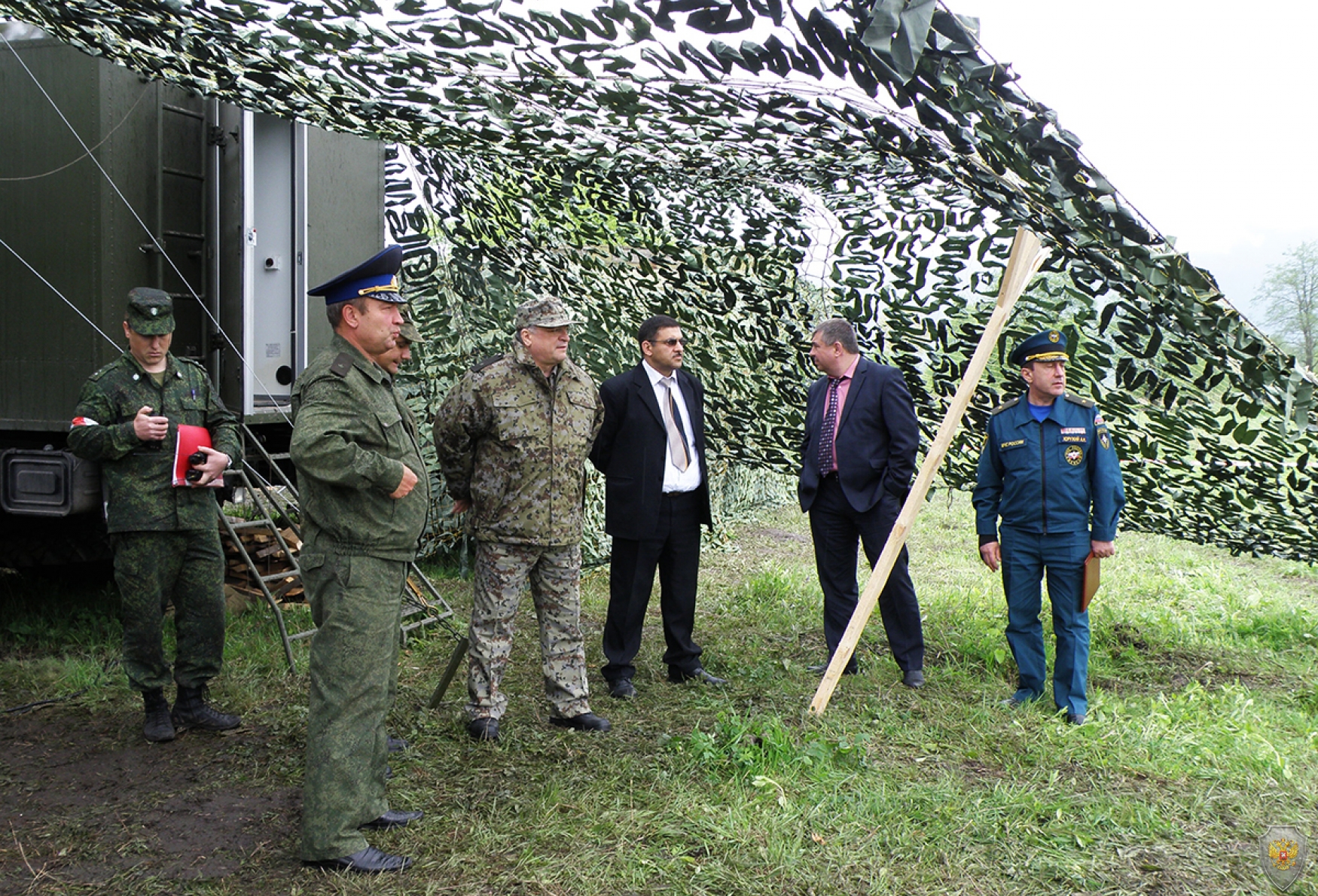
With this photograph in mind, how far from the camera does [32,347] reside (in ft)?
15.4

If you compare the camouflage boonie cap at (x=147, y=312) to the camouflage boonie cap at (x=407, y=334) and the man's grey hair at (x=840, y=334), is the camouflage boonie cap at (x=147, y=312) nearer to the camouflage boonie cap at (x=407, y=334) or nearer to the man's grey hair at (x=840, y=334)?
the camouflage boonie cap at (x=407, y=334)

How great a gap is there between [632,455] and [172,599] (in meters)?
2.00

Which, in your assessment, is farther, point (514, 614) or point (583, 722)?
point (583, 722)

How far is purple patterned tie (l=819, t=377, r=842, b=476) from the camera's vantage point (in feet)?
15.4

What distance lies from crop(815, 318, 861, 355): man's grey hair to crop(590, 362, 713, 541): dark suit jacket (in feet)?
2.70

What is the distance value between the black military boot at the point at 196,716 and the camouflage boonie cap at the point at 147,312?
142cm

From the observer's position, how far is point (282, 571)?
5602 mm

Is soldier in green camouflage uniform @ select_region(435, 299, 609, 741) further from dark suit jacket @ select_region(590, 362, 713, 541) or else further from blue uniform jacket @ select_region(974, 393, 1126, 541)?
blue uniform jacket @ select_region(974, 393, 1126, 541)

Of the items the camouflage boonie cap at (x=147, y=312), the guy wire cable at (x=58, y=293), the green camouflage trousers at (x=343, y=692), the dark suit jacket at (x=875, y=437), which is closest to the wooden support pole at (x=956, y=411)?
the dark suit jacket at (x=875, y=437)

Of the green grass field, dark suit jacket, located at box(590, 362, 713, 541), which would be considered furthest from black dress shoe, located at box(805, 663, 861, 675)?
dark suit jacket, located at box(590, 362, 713, 541)

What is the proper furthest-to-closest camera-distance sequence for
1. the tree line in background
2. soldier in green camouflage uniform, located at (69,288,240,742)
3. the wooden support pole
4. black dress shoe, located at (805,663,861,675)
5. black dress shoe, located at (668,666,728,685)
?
the tree line in background < black dress shoe, located at (805,663,861,675) < black dress shoe, located at (668,666,728,685) < soldier in green camouflage uniform, located at (69,288,240,742) < the wooden support pole

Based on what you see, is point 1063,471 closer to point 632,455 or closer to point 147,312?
point 632,455

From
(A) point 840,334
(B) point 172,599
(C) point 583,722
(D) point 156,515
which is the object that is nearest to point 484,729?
(C) point 583,722

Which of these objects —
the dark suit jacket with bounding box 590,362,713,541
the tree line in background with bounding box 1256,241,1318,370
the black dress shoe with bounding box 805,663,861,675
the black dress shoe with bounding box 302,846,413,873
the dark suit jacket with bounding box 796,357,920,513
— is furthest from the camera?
the tree line in background with bounding box 1256,241,1318,370
